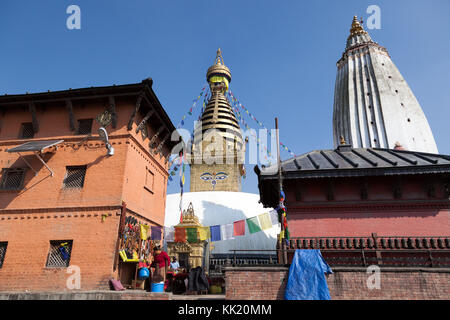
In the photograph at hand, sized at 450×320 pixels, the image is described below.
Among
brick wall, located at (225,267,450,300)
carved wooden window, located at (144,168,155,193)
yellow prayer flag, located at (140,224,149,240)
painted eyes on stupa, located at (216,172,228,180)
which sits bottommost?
brick wall, located at (225,267,450,300)

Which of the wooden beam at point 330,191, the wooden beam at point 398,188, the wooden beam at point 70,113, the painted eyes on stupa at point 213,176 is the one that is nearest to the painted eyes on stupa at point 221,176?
the painted eyes on stupa at point 213,176

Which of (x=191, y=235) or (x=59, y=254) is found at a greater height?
(x=191, y=235)

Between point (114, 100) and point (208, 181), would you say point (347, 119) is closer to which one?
point (208, 181)

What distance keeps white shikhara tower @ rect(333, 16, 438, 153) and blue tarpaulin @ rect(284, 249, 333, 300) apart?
90.4 feet

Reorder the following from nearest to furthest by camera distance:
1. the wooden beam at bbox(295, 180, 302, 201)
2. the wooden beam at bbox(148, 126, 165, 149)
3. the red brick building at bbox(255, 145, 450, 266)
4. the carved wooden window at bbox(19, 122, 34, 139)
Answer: the red brick building at bbox(255, 145, 450, 266)
the wooden beam at bbox(295, 180, 302, 201)
the carved wooden window at bbox(19, 122, 34, 139)
the wooden beam at bbox(148, 126, 165, 149)

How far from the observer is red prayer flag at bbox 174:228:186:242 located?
20.4 m

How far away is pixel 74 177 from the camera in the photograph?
40.0ft

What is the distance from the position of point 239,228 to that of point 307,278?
9.93m

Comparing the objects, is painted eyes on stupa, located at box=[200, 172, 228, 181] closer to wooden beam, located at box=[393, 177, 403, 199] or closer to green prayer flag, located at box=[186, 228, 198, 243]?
green prayer flag, located at box=[186, 228, 198, 243]

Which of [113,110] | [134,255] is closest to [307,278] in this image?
[134,255]

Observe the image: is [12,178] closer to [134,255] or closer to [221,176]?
[134,255]

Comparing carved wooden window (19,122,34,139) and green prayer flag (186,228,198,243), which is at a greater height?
carved wooden window (19,122,34,139)

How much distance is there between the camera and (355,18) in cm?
4166

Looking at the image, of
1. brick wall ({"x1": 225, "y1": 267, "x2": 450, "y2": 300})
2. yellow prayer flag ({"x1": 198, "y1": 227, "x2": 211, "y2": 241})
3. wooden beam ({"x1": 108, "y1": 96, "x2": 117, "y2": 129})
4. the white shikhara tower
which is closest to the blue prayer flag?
yellow prayer flag ({"x1": 198, "y1": 227, "x2": 211, "y2": 241})
